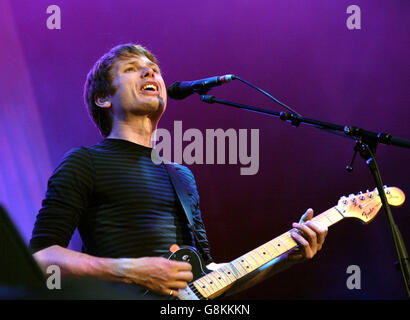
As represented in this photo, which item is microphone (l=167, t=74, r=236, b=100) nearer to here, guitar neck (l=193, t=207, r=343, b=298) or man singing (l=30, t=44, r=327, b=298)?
man singing (l=30, t=44, r=327, b=298)

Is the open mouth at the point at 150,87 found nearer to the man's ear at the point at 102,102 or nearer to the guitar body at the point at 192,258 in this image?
the man's ear at the point at 102,102

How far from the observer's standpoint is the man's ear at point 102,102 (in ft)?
8.11

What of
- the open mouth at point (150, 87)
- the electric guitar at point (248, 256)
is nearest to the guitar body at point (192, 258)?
the electric guitar at point (248, 256)

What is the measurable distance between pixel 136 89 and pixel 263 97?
103 centimetres

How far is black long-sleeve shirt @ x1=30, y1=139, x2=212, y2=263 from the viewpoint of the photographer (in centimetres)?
195

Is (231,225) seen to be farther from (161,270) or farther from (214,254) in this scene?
(161,270)

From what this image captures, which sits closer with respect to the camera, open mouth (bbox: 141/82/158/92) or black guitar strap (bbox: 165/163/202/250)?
black guitar strap (bbox: 165/163/202/250)

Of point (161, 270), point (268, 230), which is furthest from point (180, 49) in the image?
point (161, 270)

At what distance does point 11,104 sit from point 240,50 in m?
1.44

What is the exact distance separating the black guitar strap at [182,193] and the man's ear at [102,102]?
0.45 meters

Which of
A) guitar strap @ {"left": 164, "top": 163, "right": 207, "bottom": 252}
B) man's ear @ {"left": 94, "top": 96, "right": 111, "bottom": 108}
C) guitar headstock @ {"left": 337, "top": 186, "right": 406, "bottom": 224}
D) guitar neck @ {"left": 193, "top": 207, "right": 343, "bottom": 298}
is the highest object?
man's ear @ {"left": 94, "top": 96, "right": 111, "bottom": 108}

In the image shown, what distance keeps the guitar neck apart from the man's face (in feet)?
2.87

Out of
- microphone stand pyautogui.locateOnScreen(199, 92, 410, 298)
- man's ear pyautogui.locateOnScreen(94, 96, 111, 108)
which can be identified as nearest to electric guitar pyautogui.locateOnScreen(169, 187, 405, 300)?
microphone stand pyautogui.locateOnScreen(199, 92, 410, 298)

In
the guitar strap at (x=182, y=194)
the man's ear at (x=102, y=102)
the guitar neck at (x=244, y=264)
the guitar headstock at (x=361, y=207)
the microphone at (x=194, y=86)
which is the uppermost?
the microphone at (x=194, y=86)
